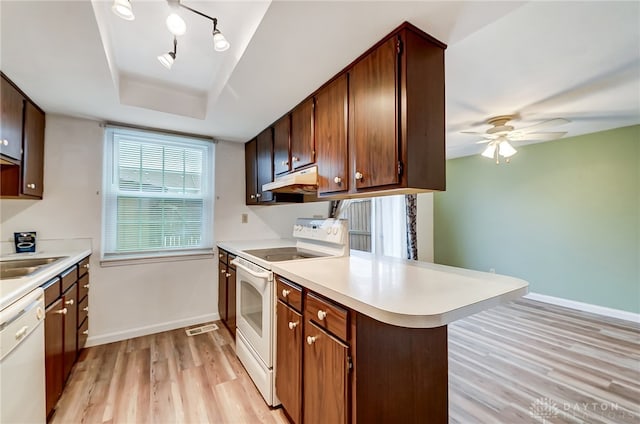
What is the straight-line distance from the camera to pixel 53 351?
1.56 meters

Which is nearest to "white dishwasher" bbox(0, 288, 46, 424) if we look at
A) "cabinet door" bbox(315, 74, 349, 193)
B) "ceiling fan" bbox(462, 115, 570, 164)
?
"cabinet door" bbox(315, 74, 349, 193)

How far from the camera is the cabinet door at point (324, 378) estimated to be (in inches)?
44.3

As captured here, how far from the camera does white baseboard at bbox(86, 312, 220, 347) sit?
2531mm

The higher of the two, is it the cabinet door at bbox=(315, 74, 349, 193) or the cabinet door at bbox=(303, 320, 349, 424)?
the cabinet door at bbox=(315, 74, 349, 193)

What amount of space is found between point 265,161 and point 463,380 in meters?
2.61

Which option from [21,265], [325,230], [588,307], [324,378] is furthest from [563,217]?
[21,265]

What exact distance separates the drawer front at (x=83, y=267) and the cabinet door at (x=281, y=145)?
5.97ft

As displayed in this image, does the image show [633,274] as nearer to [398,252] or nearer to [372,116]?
[398,252]

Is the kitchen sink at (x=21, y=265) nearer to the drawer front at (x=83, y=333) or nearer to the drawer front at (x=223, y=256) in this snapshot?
the drawer front at (x=83, y=333)

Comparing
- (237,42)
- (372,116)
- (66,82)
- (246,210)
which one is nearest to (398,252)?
(246,210)

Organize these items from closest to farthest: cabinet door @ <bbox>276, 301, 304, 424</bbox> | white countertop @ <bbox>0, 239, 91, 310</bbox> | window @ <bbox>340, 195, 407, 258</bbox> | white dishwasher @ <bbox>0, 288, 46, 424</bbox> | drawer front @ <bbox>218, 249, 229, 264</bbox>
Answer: white dishwasher @ <bbox>0, 288, 46, 424</bbox> → white countertop @ <bbox>0, 239, 91, 310</bbox> → cabinet door @ <bbox>276, 301, 304, 424</bbox> → drawer front @ <bbox>218, 249, 229, 264</bbox> → window @ <bbox>340, 195, 407, 258</bbox>

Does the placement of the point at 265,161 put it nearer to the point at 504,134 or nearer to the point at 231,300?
the point at 231,300

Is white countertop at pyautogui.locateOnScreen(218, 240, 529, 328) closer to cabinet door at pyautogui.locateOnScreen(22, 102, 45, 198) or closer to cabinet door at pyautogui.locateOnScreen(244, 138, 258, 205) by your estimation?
cabinet door at pyautogui.locateOnScreen(244, 138, 258, 205)

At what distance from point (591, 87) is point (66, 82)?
4.00m
